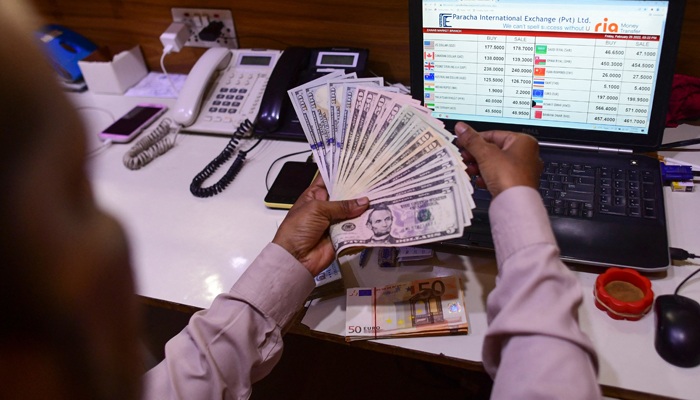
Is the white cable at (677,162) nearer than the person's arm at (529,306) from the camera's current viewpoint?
No

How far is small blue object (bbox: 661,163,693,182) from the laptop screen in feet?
0.41

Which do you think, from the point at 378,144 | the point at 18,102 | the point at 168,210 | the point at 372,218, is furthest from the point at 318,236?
the point at 18,102

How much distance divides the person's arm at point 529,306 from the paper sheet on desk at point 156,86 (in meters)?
1.23

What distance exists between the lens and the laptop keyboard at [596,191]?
0.87 m

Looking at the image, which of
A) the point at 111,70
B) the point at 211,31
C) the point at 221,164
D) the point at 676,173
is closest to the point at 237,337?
the point at 221,164

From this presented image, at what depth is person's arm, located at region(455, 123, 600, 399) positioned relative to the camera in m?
0.59

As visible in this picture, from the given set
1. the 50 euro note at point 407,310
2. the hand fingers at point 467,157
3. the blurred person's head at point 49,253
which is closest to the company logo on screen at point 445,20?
the hand fingers at point 467,157

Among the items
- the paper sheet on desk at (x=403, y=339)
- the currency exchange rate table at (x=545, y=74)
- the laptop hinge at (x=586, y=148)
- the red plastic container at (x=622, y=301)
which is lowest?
the paper sheet on desk at (x=403, y=339)

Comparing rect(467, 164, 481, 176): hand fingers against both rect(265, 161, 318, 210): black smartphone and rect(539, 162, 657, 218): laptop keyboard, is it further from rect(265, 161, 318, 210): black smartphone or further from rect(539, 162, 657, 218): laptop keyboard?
rect(265, 161, 318, 210): black smartphone

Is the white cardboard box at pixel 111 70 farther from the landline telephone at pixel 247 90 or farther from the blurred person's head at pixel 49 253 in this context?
the blurred person's head at pixel 49 253

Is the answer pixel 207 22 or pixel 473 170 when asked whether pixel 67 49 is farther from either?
pixel 473 170

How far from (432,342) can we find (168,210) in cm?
70

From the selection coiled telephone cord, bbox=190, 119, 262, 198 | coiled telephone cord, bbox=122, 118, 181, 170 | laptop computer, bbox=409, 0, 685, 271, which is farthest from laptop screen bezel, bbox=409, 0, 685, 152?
coiled telephone cord, bbox=122, 118, 181, 170

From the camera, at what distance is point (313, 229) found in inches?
33.4
